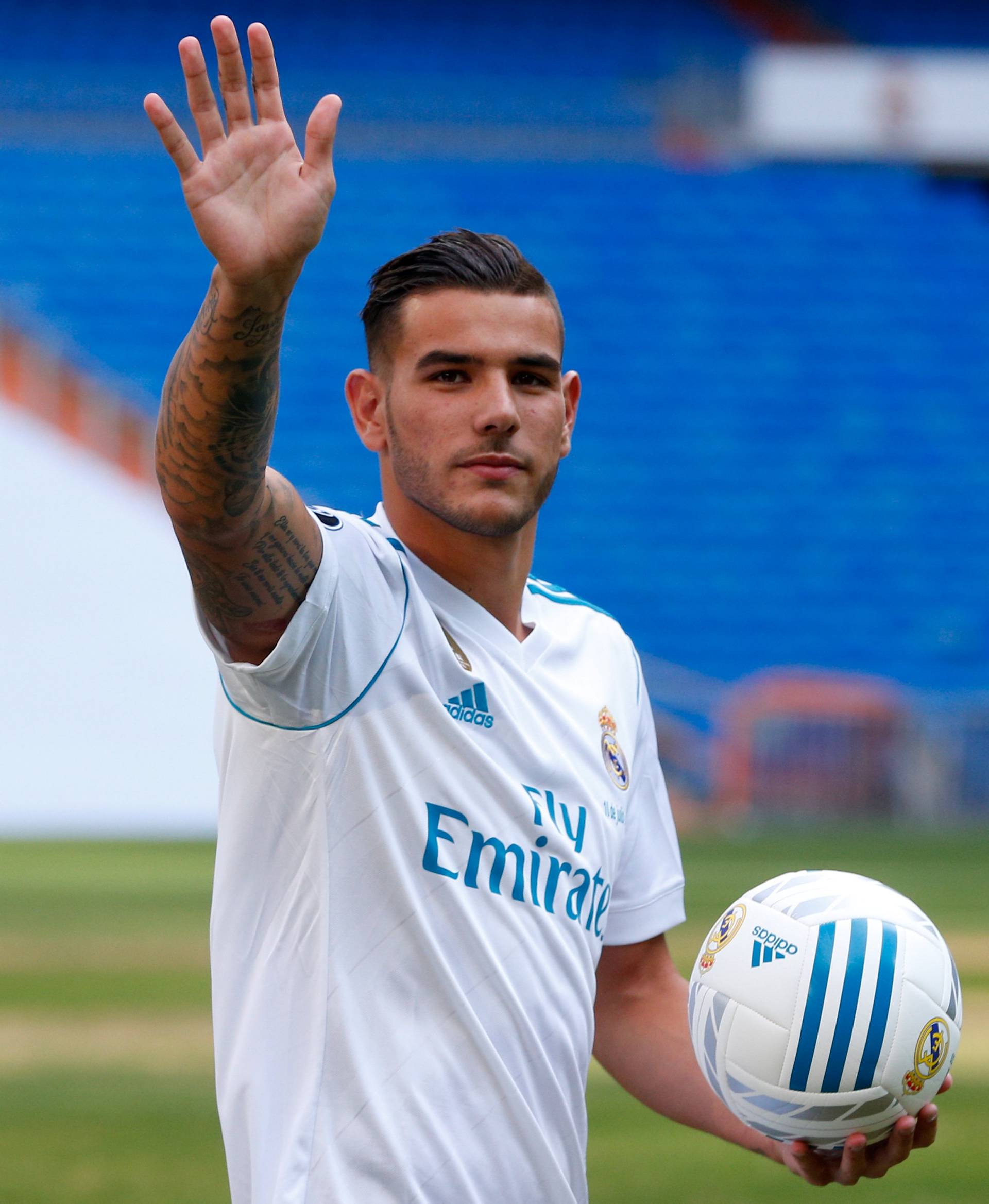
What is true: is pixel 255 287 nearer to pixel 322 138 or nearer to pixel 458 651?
pixel 322 138

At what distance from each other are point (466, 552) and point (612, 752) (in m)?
0.47

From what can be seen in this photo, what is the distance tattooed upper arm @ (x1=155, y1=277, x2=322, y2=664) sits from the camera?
2188 millimetres

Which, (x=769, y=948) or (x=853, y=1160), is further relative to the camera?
(x=769, y=948)

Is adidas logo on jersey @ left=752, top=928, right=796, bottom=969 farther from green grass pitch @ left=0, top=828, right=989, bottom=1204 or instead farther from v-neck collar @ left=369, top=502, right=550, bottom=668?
green grass pitch @ left=0, top=828, right=989, bottom=1204

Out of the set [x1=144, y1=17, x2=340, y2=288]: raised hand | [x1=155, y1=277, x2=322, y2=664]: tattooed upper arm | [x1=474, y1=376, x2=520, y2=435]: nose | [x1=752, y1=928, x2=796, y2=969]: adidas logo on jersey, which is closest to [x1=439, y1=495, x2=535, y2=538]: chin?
[x1=474, y1=376, x2=520, y2=435]: nose

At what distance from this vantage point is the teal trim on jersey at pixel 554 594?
3191 mm

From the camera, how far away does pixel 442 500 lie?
2.66 metres

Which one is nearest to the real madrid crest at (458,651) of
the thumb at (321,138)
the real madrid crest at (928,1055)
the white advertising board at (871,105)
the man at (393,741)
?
the man at (393,741)

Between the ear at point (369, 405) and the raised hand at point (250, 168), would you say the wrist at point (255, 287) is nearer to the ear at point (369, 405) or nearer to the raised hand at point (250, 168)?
the raised hand at point (250, 168)

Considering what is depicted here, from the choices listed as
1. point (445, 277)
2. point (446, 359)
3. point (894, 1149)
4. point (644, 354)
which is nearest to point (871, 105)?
point (644, 354)

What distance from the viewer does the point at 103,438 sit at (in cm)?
1945

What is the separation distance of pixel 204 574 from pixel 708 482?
61.9 feet

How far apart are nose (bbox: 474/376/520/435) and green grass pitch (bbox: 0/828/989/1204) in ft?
10.7

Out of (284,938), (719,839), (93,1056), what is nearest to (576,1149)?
(284,938)
